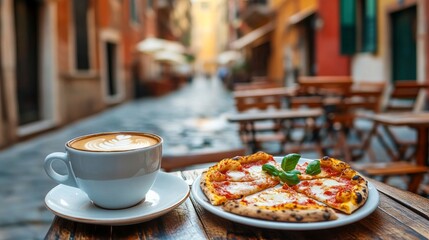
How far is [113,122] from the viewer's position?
1082 centimetres

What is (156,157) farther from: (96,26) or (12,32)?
(96,26)

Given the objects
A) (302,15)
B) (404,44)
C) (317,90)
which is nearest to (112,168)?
(317,90)

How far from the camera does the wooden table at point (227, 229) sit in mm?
898

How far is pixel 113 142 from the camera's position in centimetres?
104

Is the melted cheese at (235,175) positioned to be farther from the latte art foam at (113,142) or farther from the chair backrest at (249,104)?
the chair backrest at (249,104)

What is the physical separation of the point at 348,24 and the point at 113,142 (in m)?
10.9

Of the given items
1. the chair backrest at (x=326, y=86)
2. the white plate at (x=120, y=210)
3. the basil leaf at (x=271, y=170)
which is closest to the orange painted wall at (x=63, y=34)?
the chair backrest at (x=326, y=86)

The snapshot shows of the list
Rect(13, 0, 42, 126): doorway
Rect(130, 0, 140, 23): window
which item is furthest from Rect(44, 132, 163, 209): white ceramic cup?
Rect(130, 0, 140, 23): window

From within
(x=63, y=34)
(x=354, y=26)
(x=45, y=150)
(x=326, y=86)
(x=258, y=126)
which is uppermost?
(x=354, y=26)

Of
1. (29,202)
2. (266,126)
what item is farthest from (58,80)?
(29,202)

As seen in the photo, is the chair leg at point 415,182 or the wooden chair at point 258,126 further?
the wooden chair at point 258,126

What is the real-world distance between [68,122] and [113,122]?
1024 millimetres

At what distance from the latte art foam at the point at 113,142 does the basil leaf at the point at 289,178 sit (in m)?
0.32

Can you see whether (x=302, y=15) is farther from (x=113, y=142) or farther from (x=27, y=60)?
(x=113, y=142)
